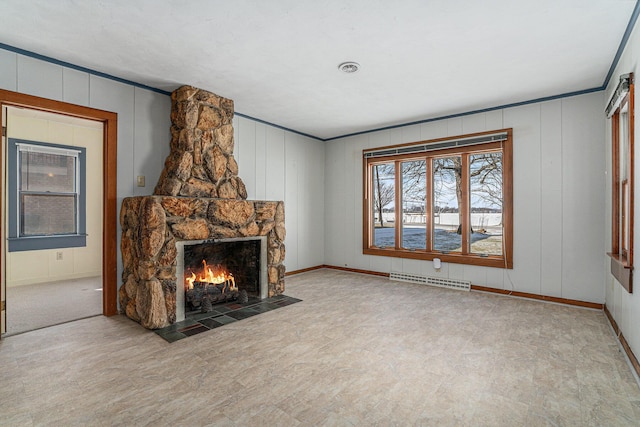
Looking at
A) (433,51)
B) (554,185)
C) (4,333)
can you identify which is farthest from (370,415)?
(554,185)

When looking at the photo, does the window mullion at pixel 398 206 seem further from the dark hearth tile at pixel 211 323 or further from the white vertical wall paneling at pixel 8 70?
the white vertical wall paneling at pixel 8 70

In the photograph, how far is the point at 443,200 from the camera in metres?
4.85

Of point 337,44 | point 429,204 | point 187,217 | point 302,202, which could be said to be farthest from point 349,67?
point 302,202

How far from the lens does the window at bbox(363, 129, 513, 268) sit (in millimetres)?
4348

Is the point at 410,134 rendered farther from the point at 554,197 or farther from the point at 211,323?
the point at 211,323

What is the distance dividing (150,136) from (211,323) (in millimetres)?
2196

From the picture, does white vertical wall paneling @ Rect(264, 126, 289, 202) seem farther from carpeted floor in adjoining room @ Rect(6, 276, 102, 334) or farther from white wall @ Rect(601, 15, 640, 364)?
white wall @ Rect(601, 15, 640, 364)

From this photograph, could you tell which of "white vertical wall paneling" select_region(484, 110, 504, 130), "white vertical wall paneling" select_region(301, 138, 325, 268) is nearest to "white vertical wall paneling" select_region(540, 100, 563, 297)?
"white vertical wall paneling" select_region(484, 110, 504, 130)

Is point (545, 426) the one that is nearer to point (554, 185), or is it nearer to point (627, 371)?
point (627, 371)

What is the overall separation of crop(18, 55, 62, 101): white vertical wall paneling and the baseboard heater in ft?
15.5

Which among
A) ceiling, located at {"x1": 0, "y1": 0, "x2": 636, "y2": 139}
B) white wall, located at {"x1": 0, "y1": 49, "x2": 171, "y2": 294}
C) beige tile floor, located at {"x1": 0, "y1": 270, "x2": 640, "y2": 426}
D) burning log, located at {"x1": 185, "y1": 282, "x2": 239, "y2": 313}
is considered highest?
ceiling, located at {"x1": 0, "y1": 0, "x2": 636, "y2": 139}

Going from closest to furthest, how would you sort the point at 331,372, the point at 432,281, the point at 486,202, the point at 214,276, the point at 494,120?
1. the point at 331,372
2. the point at 214,276
3. the point at 494,120
4. the point at 486,202
5. the point at 432,281

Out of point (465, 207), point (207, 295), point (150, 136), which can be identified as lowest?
point (207, 295)

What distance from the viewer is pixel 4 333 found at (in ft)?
9.39
